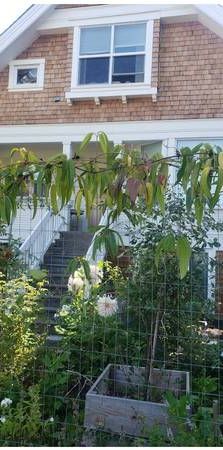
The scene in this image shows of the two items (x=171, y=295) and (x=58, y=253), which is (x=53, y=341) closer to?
(x=171, y=295)

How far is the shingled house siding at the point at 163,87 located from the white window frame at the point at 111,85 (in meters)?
0.13

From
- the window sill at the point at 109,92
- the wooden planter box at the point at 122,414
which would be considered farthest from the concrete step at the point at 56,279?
the window sill at the point at 109,92

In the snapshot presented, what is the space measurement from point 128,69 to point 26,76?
8.63 ft

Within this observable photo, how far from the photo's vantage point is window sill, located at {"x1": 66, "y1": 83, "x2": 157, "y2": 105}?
9672mm

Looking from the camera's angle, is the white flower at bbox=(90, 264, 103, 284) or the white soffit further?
the white soffit

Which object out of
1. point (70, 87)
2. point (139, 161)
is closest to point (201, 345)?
point (139, 161)

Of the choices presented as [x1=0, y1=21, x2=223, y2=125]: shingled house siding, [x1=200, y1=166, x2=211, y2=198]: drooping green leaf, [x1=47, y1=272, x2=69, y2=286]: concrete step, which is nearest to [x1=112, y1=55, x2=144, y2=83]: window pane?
[x1=0, y1=21, x2=223, y2=125]: shingled house siding

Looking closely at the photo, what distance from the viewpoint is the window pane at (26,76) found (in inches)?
427

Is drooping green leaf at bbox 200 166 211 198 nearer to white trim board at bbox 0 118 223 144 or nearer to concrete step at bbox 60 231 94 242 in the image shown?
concrete step at bbox 60 231 94 242

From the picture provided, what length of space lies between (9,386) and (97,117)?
24.5 ft

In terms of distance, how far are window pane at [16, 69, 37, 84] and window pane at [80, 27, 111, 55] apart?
1371mm

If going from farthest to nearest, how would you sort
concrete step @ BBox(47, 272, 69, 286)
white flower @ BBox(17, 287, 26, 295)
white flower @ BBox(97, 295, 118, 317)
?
concrete step @ BBox(47, 272, 69, 286) → white flower @ BBox(17, 287, 26, 295) → white flower @ BBox(97, 295, 118, 317)

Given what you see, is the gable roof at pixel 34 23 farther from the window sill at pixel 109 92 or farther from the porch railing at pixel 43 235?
the porch railing at pixel 43 235

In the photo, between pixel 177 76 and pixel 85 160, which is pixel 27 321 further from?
pixel 177 76
